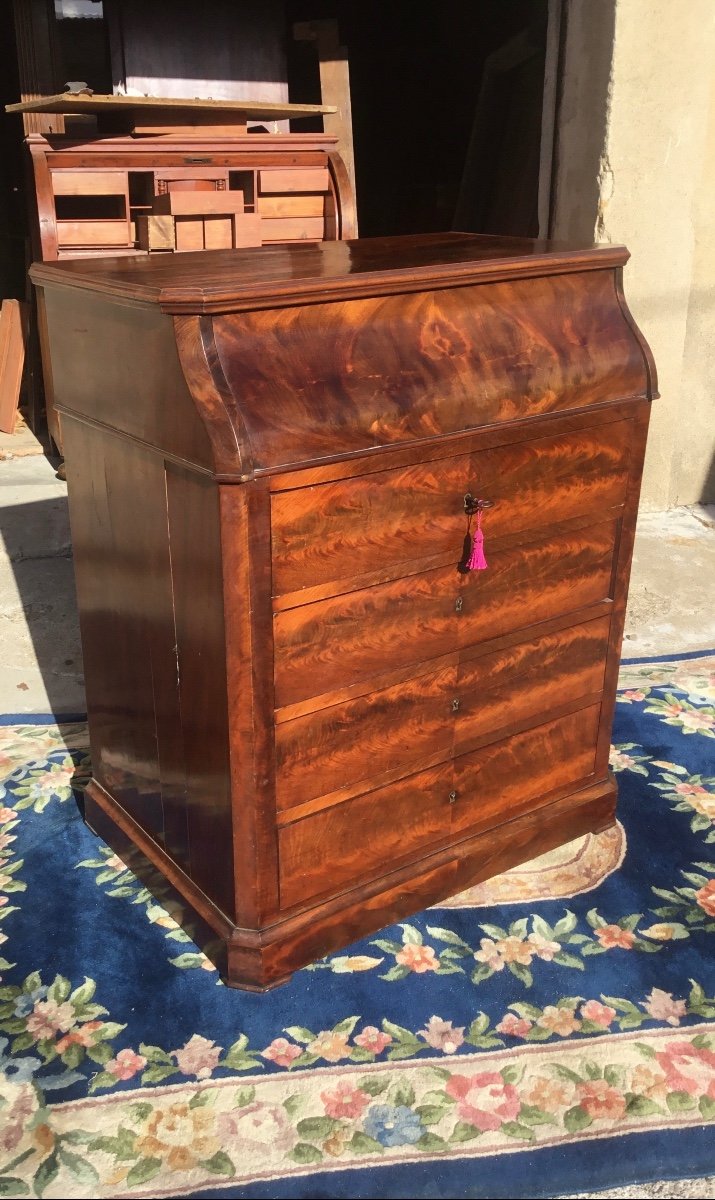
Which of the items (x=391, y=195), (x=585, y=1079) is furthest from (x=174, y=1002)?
(x=391, y=195)

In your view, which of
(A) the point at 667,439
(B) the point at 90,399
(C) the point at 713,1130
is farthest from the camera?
(A) the point at 667,439

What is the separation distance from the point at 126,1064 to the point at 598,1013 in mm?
853

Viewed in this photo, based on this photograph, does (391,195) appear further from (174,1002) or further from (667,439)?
(174,1002)

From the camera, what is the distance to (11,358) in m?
5.71

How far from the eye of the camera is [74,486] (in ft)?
7.38

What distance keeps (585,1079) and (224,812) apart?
771 mm

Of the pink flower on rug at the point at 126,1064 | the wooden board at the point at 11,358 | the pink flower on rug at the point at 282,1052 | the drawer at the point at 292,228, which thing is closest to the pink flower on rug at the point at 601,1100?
the pink flower on rug at the point at 282,1052

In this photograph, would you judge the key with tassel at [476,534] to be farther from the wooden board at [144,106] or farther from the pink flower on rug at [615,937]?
the wooden board at [144,106]

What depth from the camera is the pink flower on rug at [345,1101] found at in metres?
1.78

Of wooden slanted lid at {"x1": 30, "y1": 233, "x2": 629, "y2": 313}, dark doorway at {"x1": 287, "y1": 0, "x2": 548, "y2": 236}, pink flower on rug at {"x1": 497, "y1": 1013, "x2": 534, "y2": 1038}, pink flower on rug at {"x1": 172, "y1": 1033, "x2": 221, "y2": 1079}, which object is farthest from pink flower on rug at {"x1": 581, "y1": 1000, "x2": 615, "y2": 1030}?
dark doorway at {"x1": 287, "y1": 0, "x2": 548, "y2": 236}

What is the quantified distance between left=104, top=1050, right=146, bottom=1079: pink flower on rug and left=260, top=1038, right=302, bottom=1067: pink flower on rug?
0.69ft

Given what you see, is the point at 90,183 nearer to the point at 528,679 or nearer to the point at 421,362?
the point at 421,362

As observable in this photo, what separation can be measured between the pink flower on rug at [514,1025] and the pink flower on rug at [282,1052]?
37 cm

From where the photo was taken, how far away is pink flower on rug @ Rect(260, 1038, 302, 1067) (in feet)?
6.15
